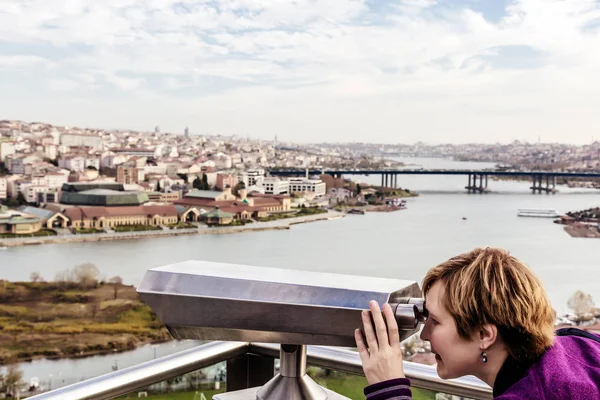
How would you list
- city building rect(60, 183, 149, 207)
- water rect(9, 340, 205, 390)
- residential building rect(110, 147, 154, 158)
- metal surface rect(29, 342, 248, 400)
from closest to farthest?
metal surface rect(29, 342, 248, 400)
water rect(9, 340, 205, 390)
city building rect(60, 183, 149, 207)
residential building rect(110, 147, 154, 158)

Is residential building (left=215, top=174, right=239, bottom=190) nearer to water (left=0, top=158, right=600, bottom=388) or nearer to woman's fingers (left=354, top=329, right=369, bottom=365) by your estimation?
water (left=0, top=158, right=600, bottom=388)

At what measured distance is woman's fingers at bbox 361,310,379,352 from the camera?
46 centimetres

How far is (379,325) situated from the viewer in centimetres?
45

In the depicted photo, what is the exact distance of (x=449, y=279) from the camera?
0.47 meters

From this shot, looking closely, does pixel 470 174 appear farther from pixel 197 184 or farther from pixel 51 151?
pixel 51 151

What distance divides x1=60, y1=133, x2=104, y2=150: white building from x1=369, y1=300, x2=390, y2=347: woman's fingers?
490 inches

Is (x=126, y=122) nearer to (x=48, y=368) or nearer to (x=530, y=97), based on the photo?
(x=48, y=368)

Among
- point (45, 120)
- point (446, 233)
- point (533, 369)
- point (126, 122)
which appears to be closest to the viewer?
point (533, 369)

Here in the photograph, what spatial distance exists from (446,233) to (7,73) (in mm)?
9159

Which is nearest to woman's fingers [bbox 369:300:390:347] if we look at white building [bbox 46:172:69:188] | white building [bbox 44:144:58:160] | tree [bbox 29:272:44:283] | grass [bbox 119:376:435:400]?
grass [bbox 119:376:435:400]

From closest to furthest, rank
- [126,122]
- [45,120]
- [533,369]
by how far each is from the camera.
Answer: [533,369]
[45,120]
[126,122]

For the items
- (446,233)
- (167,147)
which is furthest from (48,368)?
(446,233)

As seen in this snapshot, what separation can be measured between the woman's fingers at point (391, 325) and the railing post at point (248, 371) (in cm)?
52

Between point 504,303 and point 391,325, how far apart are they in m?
0.08
